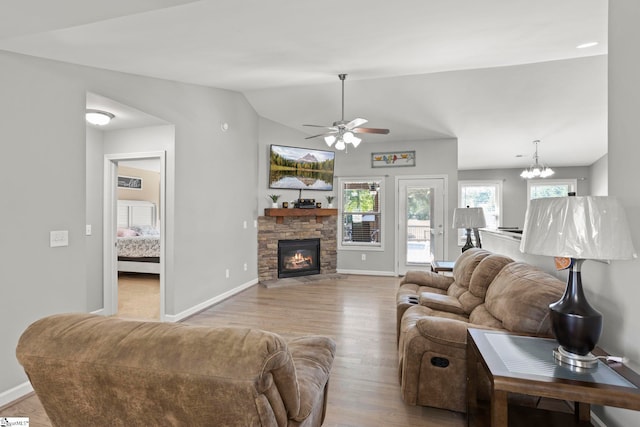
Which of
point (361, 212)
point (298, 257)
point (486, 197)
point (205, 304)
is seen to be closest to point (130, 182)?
point (298, 257)

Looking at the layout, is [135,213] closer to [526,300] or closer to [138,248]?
[138,248]

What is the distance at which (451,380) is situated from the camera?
201cm

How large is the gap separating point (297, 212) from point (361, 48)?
3541 mm

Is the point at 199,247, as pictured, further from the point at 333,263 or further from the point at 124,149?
the point at 333,263

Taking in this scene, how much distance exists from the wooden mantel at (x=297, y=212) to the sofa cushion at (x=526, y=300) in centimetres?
413

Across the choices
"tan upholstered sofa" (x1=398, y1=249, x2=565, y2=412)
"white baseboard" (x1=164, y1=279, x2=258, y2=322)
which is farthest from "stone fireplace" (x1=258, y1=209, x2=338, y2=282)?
"tan upholstered sofa" (x1=398, y1=249, x2=565, y2=412)

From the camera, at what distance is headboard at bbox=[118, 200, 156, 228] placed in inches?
308

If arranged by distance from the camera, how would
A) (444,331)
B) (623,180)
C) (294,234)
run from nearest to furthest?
1. (623,180)
2. (444,331)
3. (294,234)

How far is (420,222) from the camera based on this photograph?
21.1ft

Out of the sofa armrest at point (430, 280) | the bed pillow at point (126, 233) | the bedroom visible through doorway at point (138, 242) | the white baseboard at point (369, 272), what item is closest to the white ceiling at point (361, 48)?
the bedroom visible through doorway at point (138, 242)

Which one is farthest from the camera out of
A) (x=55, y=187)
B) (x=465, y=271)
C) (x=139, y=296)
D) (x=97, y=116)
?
(x=139, y=296)

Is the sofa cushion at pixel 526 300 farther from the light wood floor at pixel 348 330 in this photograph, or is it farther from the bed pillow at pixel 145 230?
the bed pillow at pixel 145 230

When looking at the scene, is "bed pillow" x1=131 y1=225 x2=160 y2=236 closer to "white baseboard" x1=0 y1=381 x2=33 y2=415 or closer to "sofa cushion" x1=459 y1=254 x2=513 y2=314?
"white baseboard" x1=0 y1=381 x2=33 y2=415

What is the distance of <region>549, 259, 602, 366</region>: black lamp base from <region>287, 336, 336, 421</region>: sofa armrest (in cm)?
105
